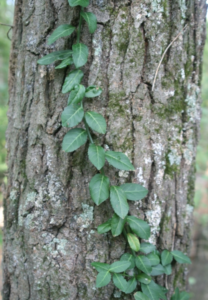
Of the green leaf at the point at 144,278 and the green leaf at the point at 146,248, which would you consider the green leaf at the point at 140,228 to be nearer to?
the green leaf at the point at 146,248

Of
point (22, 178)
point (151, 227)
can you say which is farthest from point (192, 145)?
point (22, 178)

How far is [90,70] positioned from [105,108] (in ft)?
0.59

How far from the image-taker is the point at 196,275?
4.13 meters

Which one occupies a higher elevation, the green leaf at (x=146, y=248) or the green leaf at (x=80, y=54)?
the green leaf at (x=80, y=54)

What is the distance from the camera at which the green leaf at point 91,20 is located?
3.04ft

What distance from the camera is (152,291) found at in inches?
39.5

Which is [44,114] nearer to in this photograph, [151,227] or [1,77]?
[151,227]

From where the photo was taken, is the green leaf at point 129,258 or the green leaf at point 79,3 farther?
the green leaf at point 129,258

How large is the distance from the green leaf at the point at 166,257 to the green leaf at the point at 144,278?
0.34ft

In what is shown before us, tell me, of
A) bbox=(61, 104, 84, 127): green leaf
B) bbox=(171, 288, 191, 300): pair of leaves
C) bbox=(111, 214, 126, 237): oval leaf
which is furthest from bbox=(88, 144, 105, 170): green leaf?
bbox=(171, 288, 191, 300): pair of leaves

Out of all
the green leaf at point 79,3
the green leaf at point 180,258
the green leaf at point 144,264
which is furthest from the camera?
the green leaf at point 180,258

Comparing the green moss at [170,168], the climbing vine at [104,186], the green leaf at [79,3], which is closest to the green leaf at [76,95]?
the climbing vine at [104,186]

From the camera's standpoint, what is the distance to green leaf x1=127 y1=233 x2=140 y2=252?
0.97 metres

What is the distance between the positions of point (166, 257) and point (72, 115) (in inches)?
31.2
